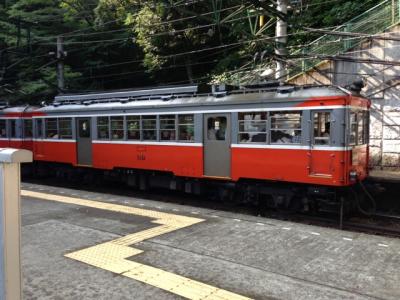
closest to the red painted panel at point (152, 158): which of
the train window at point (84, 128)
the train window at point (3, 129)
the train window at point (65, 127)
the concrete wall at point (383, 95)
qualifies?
the train window at point (84, 128)

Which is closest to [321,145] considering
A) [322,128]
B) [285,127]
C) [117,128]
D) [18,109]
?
[322,128]

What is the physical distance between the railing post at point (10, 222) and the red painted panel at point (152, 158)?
8725 mm

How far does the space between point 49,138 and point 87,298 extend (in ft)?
40.5

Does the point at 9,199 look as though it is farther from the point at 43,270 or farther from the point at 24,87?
the point at 24,87

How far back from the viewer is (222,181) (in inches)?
458

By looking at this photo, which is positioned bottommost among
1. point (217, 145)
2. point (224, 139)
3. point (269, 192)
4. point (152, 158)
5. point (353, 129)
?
point (269, 192)

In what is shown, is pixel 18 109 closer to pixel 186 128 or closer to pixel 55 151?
pixel 55 151

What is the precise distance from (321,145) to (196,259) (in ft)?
14.0

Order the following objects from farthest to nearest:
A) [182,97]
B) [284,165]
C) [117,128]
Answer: [117,128], [182,97], [284,165]

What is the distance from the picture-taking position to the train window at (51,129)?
1637cm

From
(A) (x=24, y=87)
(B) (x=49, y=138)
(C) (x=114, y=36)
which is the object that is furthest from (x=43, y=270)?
(C) (x=114, y=36)

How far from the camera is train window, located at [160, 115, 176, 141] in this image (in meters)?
12.3

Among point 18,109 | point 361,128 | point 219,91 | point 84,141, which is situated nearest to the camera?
point 361,128

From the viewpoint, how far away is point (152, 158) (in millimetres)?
12914
